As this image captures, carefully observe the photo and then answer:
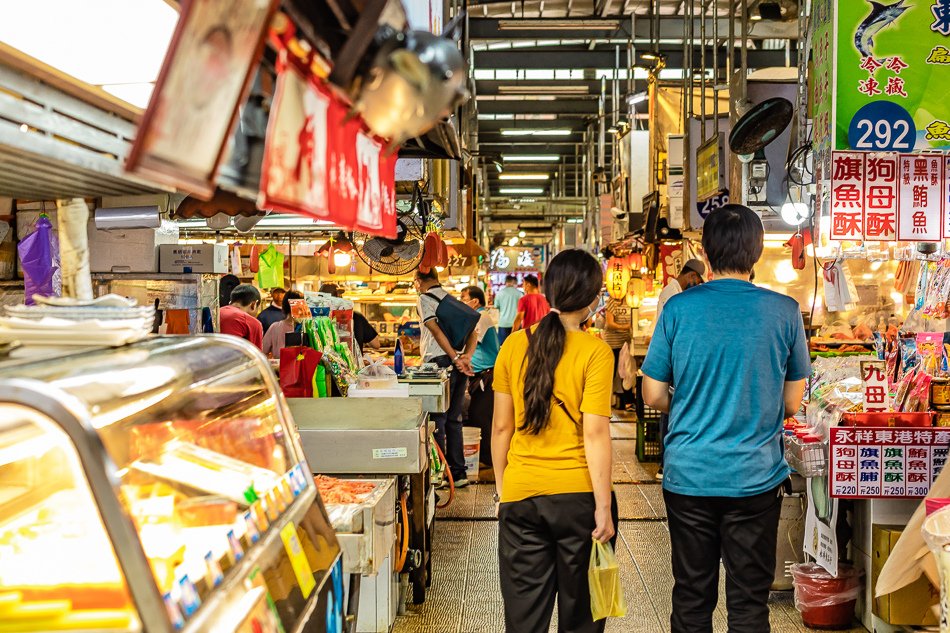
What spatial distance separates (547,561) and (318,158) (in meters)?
2.19

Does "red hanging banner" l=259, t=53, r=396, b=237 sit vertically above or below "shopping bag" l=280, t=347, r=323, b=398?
above

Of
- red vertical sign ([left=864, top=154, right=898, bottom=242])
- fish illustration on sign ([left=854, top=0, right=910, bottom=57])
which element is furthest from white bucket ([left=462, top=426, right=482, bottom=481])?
fish illustration on sign ([left=854, top=0, right=910, bottom=57])

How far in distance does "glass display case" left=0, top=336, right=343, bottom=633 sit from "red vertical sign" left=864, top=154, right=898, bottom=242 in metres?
3.62

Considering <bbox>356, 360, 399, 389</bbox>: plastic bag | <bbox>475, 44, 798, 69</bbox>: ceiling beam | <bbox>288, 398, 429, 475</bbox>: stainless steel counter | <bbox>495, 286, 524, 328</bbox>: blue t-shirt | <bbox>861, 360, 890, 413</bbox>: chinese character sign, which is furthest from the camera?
<bbox>495, 286, 524, 328</bbox>: blue t-shirt

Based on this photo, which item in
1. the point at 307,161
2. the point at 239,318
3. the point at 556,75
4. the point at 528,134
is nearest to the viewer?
the point at 307,161

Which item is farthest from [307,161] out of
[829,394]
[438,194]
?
[438,194]

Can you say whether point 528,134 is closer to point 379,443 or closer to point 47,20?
point 379,443

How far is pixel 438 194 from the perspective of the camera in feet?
31.6

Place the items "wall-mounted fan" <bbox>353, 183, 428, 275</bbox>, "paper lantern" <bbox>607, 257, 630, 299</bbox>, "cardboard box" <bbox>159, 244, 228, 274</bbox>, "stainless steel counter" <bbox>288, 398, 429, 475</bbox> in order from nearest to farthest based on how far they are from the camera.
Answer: "stainless steel counter" <bbox>288, 398, 429, 475</bbox>
"cardboard box" <bbox>159, 244, 228, 274</bbox>
"wall-mounted fan" <bbox>353, 183, 428, 275</bbox>
"paper lantern" <bbox>607, 257, 630, 299</bbox>

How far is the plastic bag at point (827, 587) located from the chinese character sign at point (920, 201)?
77.5 inches

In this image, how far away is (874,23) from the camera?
14.9 ft

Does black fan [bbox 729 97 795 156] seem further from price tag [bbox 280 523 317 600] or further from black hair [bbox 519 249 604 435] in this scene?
price tag [bbox 280 523 317 600]

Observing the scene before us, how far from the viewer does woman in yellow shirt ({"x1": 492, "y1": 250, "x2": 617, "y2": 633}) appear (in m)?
3.66

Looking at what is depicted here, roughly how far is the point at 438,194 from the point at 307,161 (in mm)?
7438
